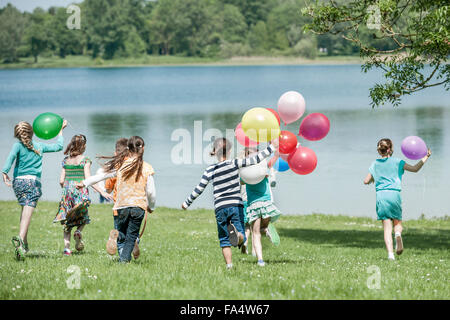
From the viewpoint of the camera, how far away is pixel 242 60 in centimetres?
15925

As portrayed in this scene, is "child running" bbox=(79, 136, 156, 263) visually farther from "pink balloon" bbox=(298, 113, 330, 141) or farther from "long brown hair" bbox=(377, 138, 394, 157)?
"long brown hair" bbox=(377, 138, 394, 157)

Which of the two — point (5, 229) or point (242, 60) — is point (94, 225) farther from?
point (242, 60)

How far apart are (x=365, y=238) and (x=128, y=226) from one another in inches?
310

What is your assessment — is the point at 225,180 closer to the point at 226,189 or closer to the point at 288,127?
the point at 226,189

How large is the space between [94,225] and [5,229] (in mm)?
2267

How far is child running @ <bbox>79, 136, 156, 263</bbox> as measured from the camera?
27.0 feet

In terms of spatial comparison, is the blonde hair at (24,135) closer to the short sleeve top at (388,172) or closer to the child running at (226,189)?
the child running at (226,189)

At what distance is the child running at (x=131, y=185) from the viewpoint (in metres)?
8.23

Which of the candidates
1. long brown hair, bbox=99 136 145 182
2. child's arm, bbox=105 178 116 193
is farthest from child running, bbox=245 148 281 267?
child's arm, bbox=105 178 116 193

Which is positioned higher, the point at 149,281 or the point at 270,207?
the point at 270,207

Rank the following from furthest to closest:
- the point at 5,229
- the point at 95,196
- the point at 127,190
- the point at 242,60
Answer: the point at 242,60
the point at 95,196
the point at 5,229
the point at 127,190

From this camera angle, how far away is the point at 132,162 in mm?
8234
